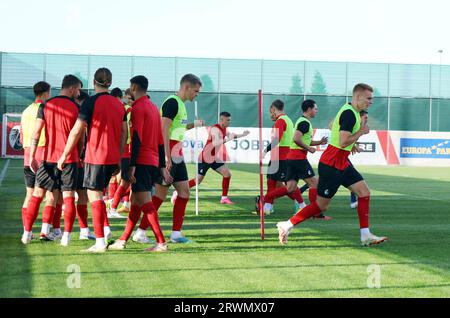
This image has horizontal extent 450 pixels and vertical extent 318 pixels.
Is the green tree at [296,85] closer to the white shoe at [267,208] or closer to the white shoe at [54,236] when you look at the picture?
the white shoe at [267,208]

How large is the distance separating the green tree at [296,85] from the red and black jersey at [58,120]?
3923 cm

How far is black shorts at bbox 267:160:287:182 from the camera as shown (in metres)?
15.7

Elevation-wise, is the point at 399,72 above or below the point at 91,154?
above

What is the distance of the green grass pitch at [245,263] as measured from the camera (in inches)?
302

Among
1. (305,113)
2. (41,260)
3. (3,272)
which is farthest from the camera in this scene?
(305,113)

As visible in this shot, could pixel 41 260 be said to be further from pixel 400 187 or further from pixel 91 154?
pixel 400 187

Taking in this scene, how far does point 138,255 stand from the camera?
989cm

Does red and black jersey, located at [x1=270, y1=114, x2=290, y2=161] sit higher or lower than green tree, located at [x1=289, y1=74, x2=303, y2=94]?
lower

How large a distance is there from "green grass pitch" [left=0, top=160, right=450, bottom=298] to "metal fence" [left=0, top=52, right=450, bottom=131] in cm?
3308

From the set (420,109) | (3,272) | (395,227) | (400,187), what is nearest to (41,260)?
(3,272)

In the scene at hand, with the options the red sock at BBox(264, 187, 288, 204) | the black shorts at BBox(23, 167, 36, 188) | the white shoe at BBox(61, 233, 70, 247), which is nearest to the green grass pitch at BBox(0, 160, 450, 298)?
the white shoe at BBox(61, 233, 70, 247)

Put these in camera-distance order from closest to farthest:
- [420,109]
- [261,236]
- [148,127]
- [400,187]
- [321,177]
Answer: [148,127], [321,177], [261,236], [400,187], [420,109]

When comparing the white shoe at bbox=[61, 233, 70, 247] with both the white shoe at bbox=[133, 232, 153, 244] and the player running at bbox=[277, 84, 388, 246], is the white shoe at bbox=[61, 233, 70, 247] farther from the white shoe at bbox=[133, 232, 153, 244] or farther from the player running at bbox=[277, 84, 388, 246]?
the player running at bbox=[277, 84, 388, 246]

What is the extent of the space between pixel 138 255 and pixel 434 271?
3309mm
